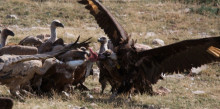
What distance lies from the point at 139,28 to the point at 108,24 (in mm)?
6234

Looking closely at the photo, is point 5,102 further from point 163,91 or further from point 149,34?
point 149,34

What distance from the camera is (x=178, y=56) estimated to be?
25.2 ft

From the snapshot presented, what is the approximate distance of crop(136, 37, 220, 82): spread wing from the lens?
7.31 m

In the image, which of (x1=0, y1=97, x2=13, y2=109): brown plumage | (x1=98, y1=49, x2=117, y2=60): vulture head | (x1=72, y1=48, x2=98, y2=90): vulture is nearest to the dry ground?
(x1=72, y1=48, x2=98, y2=90): vulture

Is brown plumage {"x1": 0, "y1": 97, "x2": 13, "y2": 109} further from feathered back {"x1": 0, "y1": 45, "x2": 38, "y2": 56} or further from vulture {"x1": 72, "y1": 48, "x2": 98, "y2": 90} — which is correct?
feathered back {"x1": 0, "y1": 45, "x2": 38, "y2": 56}

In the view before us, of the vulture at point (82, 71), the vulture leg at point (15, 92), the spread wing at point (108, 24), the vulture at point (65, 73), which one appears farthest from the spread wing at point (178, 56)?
the vulture leg at point (15, 92)

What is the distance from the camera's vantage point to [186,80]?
10320mm

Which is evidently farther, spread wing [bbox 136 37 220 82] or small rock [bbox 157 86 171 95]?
small rock [bbox 157 86 171 95]

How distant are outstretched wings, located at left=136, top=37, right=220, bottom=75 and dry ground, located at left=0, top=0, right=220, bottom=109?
2.08 ft

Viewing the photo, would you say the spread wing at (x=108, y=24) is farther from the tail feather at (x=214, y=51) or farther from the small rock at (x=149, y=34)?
the small rock at (x=149, y=34)

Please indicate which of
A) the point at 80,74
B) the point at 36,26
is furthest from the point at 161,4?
the point at 80,74

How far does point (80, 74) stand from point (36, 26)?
7.04 meters

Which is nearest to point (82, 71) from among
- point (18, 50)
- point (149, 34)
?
point (18, 50)

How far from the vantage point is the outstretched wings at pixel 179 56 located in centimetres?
731
